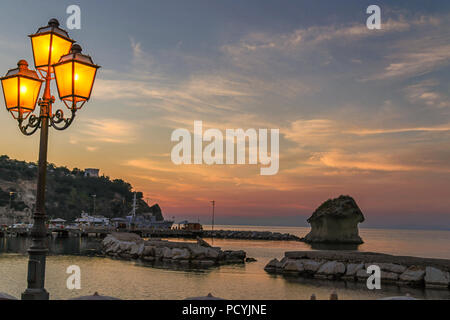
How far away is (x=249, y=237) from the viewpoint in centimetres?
11600

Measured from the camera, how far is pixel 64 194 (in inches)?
6220

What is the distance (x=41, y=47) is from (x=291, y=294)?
789 inches

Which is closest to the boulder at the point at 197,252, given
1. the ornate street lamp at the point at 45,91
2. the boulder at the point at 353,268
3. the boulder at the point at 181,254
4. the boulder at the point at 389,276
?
the boulder at the point at 181,254

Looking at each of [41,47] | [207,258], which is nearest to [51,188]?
[207,258]

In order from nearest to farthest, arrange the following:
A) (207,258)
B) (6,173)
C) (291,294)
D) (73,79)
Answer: (73,79)
(291,294)
(207,258)
(6,173)

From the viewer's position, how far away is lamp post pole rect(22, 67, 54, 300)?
6.68 m

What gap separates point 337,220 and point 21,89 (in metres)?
91.5

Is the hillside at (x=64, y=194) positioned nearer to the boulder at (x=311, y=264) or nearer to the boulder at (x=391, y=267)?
the boulder at (x=311, y=264)

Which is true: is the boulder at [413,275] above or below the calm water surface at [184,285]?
above

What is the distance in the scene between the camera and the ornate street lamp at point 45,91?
22.4 feet

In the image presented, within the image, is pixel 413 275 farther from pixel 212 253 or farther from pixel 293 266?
pixel 212 253
